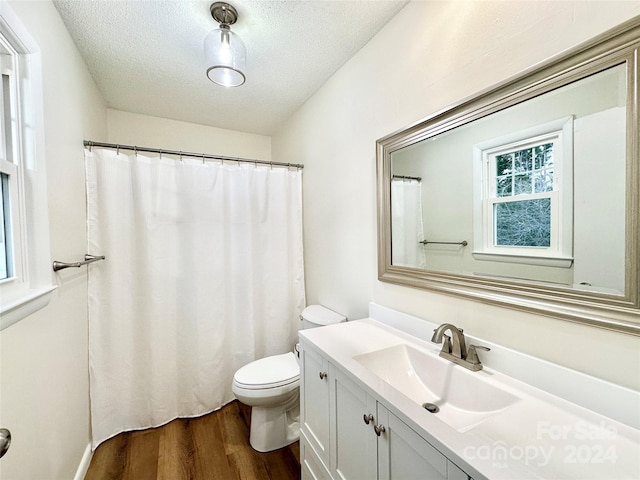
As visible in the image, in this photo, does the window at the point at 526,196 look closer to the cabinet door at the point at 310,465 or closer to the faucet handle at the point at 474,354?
the faucet handle at the point at 474,354

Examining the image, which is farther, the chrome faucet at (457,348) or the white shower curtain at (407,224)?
the white shower curtain at (407,224)

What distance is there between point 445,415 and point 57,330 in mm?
1658

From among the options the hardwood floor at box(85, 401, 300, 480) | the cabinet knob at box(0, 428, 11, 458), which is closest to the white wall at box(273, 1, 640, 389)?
the hardwood floor at box(85, 401, 300, 480)

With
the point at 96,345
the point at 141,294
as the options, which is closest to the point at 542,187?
the point at 141,294

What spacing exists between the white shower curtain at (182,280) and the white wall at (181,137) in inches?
32.7

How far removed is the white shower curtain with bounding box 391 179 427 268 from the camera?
1378 mm

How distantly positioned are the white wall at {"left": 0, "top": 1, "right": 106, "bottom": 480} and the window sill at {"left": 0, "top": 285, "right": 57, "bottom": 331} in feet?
0.16

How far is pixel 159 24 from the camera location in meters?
1.46

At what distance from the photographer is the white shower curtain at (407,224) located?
1378 mm

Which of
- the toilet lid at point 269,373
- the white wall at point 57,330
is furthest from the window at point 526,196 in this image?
the white wall at point 57,330

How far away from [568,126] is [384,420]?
3.50 ft

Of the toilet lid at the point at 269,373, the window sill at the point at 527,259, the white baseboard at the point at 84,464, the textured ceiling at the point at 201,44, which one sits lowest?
the white baseboard at the point at 84,464

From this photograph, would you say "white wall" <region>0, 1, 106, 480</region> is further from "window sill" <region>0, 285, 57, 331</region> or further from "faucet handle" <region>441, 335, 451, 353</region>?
"faucet handle" <region>441, 335, 451, 353</region>

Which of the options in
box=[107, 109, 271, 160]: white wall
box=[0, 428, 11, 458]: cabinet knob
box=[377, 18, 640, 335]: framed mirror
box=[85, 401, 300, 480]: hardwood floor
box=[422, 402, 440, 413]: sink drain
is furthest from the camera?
box=[107, 109, 271, 160]: white wall
